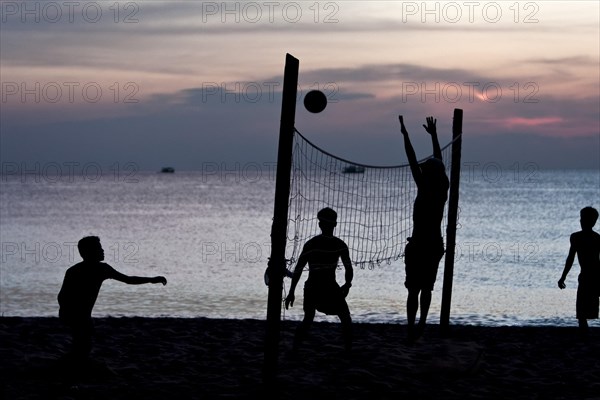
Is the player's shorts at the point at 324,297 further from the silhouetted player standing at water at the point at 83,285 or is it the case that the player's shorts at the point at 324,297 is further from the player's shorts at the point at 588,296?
the player's shorts at the point at 588,296

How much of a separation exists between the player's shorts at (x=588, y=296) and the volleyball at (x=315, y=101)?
14.0ft

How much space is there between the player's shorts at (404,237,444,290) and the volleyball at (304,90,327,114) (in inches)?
70.0

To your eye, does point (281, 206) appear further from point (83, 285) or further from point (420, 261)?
point (420, 261)

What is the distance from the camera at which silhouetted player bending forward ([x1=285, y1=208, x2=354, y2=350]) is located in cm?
828

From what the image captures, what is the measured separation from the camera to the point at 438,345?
8.57m

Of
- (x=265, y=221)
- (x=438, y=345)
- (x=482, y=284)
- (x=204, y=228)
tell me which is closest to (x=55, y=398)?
(x=438, y=345)

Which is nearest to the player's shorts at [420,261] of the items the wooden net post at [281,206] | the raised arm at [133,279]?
the wooden net post at [281,206]

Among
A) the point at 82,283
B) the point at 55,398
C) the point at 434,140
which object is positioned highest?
the point at 434,140

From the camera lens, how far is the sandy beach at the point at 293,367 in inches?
281

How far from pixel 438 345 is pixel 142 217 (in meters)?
55.5

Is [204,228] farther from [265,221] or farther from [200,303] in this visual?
[200,303]

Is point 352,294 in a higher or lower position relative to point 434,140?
lower

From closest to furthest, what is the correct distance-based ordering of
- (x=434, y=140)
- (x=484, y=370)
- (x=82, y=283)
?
(x=82, y=283) < (x=484, y=370) < (x=434, y=140)

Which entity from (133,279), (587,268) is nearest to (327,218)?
(133,279)
